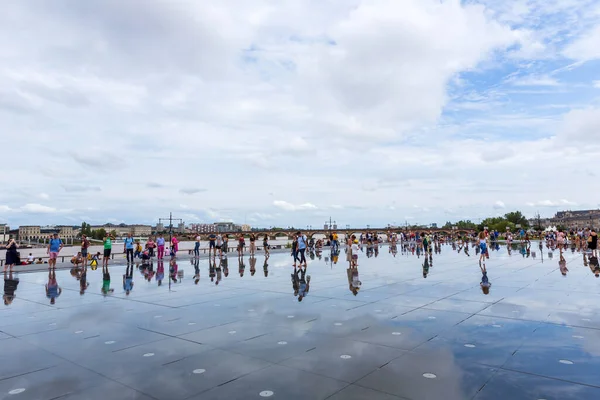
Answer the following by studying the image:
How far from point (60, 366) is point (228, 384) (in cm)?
251

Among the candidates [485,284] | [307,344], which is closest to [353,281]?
[485,284]

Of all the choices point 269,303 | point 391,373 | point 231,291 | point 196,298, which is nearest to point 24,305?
point 196,298

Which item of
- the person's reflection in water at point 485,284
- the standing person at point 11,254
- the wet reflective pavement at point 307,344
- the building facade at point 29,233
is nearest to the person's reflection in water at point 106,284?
the wet reflective pavement at point 307,344

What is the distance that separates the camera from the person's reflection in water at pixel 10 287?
403 inches

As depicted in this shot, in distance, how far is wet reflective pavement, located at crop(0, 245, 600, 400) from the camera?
4375 mm

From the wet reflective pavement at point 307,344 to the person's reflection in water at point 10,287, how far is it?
18.4 inches

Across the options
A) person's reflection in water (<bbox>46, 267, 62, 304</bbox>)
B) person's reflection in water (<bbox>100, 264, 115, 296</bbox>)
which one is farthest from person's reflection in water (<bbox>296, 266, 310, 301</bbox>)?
person's reflection in water (<bbox>46, 267, 62, 304</bbox>)

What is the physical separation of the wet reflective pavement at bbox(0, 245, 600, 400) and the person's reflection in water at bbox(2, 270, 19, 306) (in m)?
0.47

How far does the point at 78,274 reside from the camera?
16.0 metres

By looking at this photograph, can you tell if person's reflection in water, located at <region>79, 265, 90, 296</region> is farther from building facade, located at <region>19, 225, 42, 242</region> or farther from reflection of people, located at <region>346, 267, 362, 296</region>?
building facade, located at <region>19, 225, 42, 242</region>

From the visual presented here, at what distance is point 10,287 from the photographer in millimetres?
12328

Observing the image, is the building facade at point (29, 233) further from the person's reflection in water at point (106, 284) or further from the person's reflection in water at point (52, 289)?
the person's reflection in water at point (52, 289)

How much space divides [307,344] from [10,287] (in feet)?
38.0

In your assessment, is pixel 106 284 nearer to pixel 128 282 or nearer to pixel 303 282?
pixel 128 282
